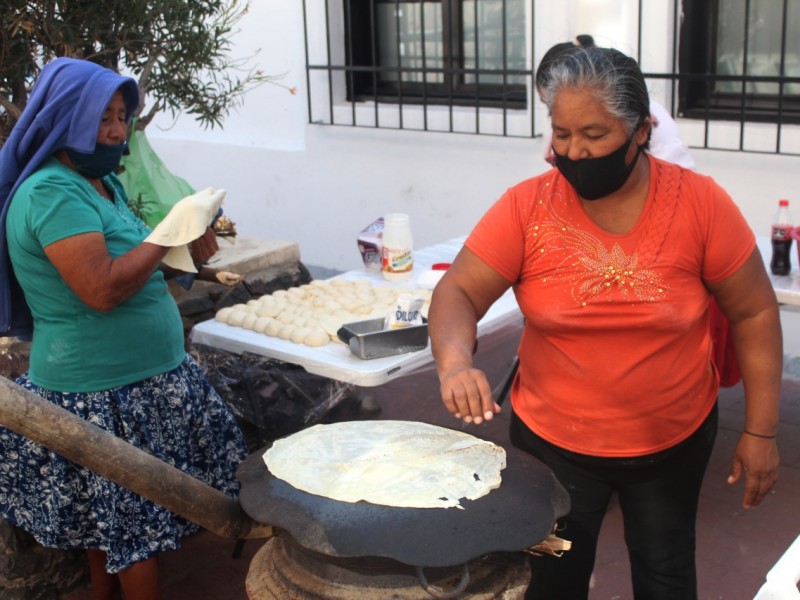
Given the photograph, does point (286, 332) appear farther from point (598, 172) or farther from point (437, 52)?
point (437, 52)

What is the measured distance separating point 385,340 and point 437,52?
3.19 m

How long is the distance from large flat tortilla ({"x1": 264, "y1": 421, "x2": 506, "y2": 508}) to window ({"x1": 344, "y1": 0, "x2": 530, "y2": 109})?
3.39 meters

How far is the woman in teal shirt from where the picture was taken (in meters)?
2.53

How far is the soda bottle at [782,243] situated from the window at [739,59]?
3.64 feet

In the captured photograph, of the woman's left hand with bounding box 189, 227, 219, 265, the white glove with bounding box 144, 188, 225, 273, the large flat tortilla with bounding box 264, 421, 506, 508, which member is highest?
the white glove with bounding box 144, 188, 225, 273

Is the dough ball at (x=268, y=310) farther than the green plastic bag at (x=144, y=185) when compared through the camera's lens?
No

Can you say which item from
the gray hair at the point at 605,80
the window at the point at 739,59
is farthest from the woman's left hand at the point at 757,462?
the window at the point at 739,59

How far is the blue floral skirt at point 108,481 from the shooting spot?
8.89 feet

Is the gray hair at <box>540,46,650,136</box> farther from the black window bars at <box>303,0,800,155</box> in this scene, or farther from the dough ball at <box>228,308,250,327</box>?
the black window bars at <box>303,0,800,155</box>

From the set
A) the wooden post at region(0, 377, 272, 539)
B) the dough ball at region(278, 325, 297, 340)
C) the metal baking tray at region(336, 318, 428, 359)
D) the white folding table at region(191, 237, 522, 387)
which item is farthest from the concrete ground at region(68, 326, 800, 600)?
the wooden post at region(0, 377, 272, 539)

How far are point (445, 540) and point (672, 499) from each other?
0.81 metres

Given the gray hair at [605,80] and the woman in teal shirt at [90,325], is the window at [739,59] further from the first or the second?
the woman in teal shirt at [90,325]

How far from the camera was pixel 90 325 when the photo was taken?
2656 millimetres

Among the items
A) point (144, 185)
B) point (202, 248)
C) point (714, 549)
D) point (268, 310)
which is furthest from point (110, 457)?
point (144, 185)
